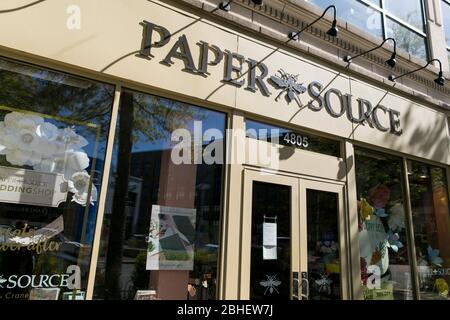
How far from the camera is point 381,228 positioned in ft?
21.4

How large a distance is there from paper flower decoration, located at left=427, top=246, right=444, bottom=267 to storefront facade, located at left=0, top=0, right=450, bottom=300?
2.9 inches

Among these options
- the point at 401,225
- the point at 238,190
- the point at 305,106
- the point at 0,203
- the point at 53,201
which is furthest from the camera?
the point at 401,225

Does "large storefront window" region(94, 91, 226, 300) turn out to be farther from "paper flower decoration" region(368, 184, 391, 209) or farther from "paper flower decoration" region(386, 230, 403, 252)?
"paper flower decoration" region(386, 230, 403, 252)

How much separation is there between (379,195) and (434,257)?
183cm

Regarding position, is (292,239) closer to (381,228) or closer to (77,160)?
(381,228)

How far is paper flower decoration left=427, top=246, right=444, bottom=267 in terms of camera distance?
7125mm

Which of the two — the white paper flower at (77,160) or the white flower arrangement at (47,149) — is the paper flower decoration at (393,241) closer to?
the white flower arrangement at (47,149)

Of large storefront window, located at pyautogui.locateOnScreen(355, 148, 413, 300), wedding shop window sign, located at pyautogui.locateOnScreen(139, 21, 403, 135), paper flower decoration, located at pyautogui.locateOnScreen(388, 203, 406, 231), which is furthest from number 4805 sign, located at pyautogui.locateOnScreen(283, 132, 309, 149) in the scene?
paper flower decoration, located at pyautogui.locateOnScreen(388, 203, 406, 231)

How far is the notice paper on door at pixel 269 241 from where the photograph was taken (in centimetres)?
495

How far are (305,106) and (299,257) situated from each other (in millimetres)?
2207

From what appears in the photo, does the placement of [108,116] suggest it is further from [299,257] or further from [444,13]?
[444,13]

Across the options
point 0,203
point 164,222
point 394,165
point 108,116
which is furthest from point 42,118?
point 394,165

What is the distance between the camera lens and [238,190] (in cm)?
484

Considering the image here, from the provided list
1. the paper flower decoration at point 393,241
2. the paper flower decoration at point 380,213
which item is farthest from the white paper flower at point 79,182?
the paper flower decoration at point 393,241
